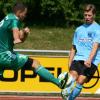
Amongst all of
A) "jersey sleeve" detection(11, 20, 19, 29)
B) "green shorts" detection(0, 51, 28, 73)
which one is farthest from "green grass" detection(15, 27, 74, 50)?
"jersey sleeve" detection(11, 20, 19, 29)

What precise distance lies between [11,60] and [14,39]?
510mm

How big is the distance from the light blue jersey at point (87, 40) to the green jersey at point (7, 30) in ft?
4.21

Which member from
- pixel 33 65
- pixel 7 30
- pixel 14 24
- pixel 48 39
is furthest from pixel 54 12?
pixel 14 24

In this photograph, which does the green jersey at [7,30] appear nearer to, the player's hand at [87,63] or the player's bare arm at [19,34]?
the player's bare arm at [19,34]

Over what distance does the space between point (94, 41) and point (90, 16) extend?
41 cm

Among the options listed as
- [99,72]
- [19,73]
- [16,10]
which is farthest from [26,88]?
[16,10]

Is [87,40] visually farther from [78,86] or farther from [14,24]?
[14,24]

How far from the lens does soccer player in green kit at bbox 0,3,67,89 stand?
9.41 meters

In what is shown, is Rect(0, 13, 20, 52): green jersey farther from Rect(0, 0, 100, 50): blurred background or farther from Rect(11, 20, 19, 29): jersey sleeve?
Rect(0, 0, 100, 50): blurred background

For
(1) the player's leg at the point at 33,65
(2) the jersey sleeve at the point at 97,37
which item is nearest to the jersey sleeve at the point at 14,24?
(1) the player's leg at the point at 33,65

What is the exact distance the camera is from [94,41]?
33.7 feet

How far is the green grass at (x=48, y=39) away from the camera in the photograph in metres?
22.4

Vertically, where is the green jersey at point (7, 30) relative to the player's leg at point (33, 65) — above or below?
above

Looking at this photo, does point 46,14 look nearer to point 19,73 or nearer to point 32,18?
point 32,18
